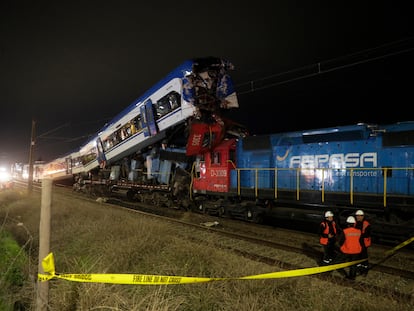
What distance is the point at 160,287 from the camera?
4.52 metres

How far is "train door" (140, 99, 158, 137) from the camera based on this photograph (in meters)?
15.8

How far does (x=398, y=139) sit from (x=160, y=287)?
756 cm

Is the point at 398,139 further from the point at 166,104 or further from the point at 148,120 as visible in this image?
the point at 148,120

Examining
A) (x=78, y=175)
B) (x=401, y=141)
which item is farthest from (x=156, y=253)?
(x=78, y=175)

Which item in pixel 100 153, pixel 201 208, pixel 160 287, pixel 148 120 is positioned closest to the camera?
pixel 160 287

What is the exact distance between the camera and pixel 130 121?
18.3m

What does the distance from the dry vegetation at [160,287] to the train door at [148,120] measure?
22.0 feet

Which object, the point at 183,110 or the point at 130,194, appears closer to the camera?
the point at 183,110

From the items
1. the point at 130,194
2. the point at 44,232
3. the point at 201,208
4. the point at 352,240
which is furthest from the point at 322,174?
the point at 130,194

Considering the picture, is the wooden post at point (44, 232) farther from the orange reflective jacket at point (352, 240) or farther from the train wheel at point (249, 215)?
the train wheel at point (249, 215)

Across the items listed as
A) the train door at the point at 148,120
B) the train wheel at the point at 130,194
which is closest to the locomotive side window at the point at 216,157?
the train door at the point at 148,120

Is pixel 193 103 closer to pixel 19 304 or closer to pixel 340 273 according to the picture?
pixel 340 273

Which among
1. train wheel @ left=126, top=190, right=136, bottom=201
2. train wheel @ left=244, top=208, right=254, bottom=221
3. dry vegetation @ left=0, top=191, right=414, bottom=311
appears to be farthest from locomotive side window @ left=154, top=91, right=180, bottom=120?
dry vegetation @ left=0, top=191, right=414, bottom=311

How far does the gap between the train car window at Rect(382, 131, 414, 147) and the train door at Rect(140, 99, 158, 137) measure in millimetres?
9917
